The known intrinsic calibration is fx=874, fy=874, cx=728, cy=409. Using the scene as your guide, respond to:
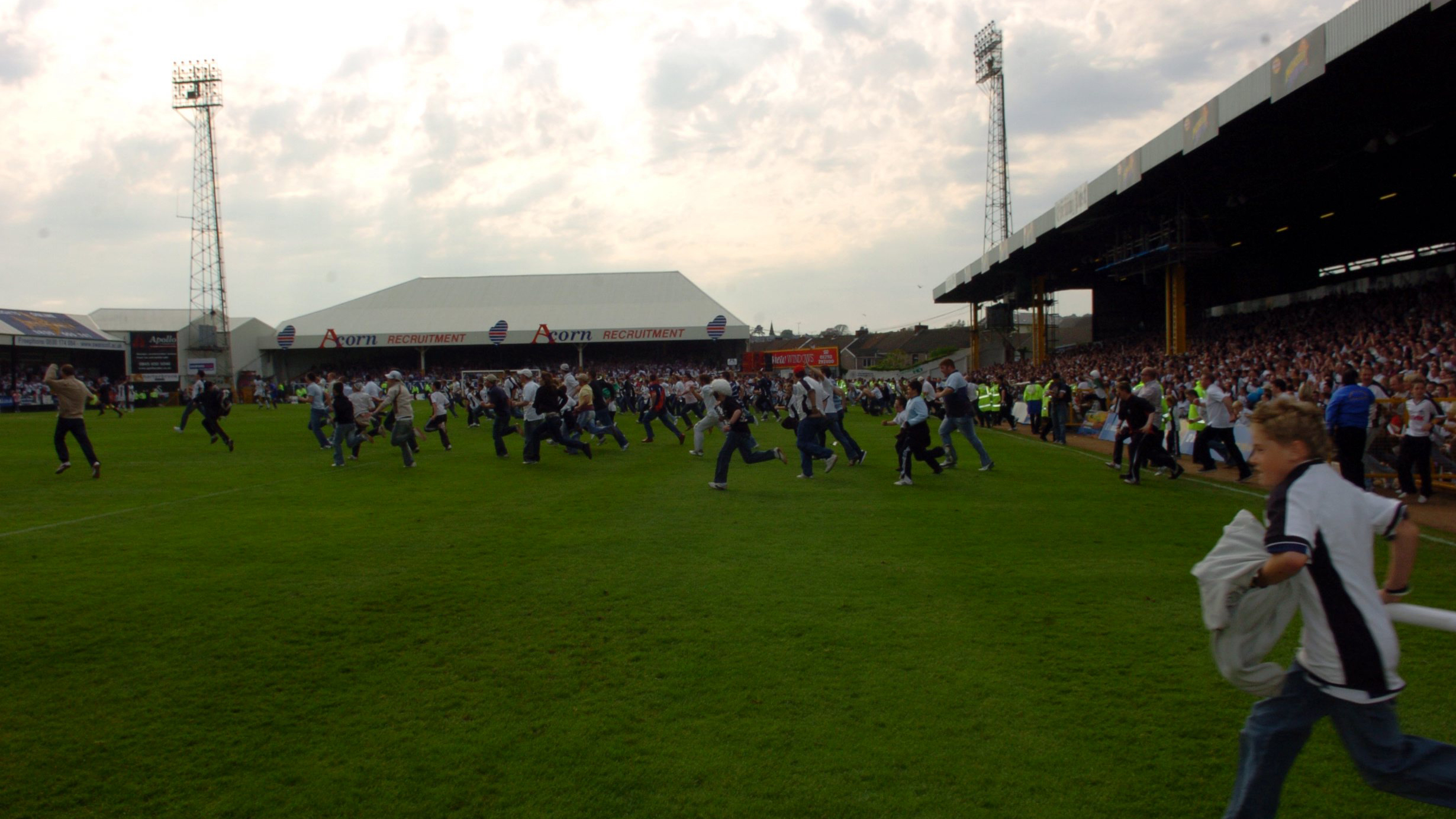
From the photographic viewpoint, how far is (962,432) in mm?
14062

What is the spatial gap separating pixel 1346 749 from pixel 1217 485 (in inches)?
418

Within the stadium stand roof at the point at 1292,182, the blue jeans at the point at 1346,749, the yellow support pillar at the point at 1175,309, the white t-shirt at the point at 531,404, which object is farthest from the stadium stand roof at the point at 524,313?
the blue jeans at the point at 1346,749

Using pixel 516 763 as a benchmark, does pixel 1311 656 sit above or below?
above

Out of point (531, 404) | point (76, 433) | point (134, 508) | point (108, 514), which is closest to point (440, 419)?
point (531, 404)

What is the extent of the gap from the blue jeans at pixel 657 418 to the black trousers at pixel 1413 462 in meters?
12.5

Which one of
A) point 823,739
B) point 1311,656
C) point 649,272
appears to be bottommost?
point 823,739

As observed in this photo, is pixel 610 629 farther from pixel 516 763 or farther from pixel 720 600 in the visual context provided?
pixel 516 763

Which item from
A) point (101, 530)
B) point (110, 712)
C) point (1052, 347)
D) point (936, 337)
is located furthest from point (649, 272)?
point (110, 712)

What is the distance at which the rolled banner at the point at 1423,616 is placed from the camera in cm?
220

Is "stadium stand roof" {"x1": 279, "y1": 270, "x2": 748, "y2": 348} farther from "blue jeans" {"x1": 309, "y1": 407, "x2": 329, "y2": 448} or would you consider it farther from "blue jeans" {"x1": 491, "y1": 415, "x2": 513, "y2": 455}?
"blue jeans" {"x1": 491, "y1": 415, "x2": 513, "y2": 455}

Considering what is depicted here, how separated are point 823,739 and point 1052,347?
59.3 m

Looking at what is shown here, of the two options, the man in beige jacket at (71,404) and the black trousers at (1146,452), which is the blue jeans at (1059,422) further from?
the man in beige jacket at (71,404)

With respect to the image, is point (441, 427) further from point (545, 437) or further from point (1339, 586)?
point (1339, 586)

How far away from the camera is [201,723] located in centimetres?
399
